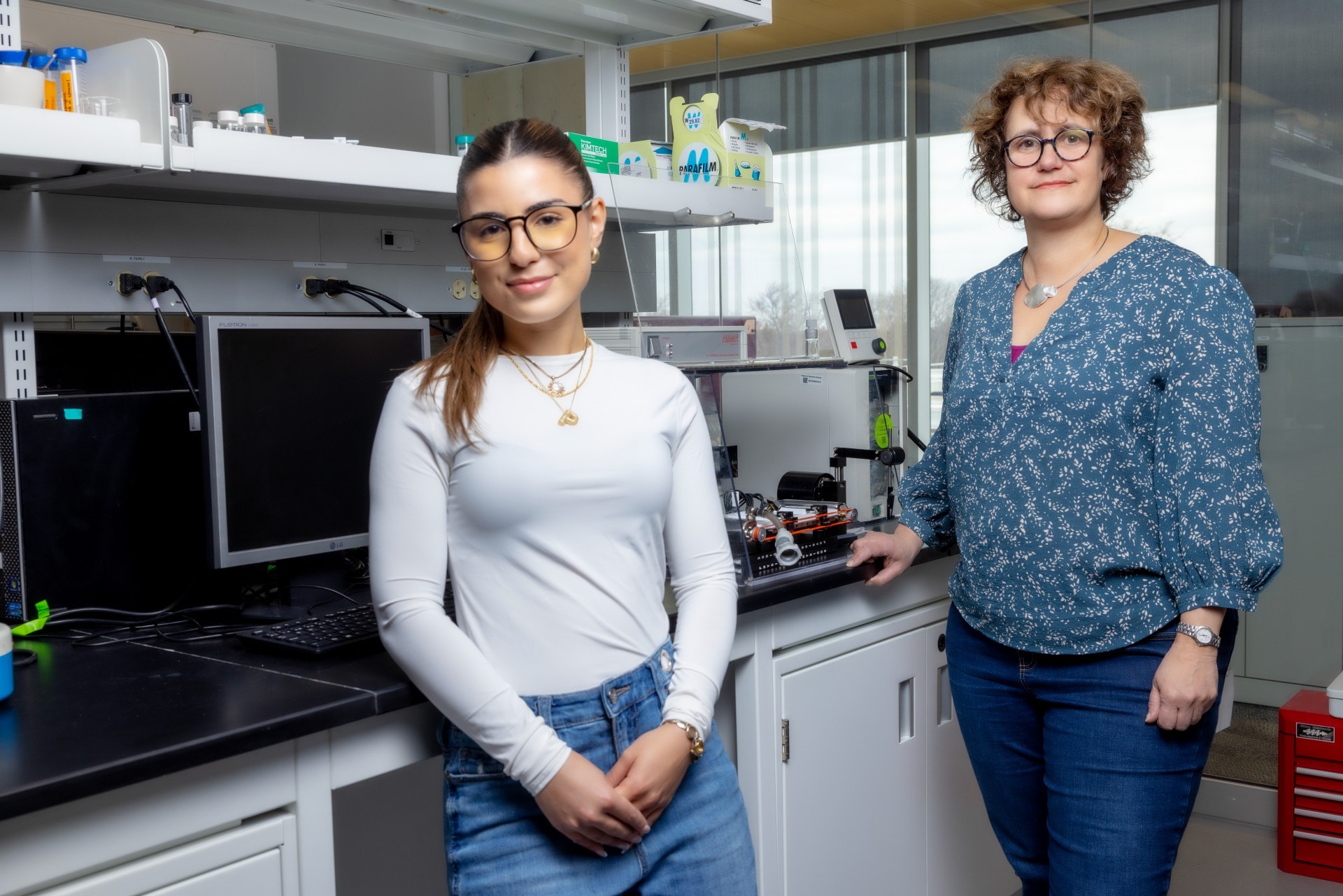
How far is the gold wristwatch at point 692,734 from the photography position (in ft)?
3.91

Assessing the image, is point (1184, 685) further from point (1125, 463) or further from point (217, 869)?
point (217, 869)

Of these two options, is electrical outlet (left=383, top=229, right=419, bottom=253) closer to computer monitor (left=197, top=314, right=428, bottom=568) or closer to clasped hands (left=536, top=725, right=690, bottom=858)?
computer monitor (left=197, top=314, right=428, bottom=568)

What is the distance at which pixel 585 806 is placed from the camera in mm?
1103

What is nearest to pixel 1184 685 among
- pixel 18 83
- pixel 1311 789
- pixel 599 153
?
pixel 599 153

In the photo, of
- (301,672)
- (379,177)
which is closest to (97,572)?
(301,672)

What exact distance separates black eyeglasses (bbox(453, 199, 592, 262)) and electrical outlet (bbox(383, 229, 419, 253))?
3.82 ft

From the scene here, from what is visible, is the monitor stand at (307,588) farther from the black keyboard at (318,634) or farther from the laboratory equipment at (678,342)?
the laboratory equipment at (678,342)

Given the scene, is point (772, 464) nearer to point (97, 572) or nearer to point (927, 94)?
point (97, 572)

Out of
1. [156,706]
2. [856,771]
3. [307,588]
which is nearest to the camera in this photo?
[156,706]

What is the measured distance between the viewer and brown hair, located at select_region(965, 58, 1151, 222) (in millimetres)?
1544

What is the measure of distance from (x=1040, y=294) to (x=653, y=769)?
0.86m

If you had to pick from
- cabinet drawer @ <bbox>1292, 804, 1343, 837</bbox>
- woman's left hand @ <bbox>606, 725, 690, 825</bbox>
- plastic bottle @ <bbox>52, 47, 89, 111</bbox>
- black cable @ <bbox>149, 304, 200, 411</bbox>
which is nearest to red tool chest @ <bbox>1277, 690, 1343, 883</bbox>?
cabinet drawer @ <bbox>1292, 804, 1343, 837</bbox>

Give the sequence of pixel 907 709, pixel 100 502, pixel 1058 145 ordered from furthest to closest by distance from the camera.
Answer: pixel 907 709
pixel 100 502
pixel 1058 145

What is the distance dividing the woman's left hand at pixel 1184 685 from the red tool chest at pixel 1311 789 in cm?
160
